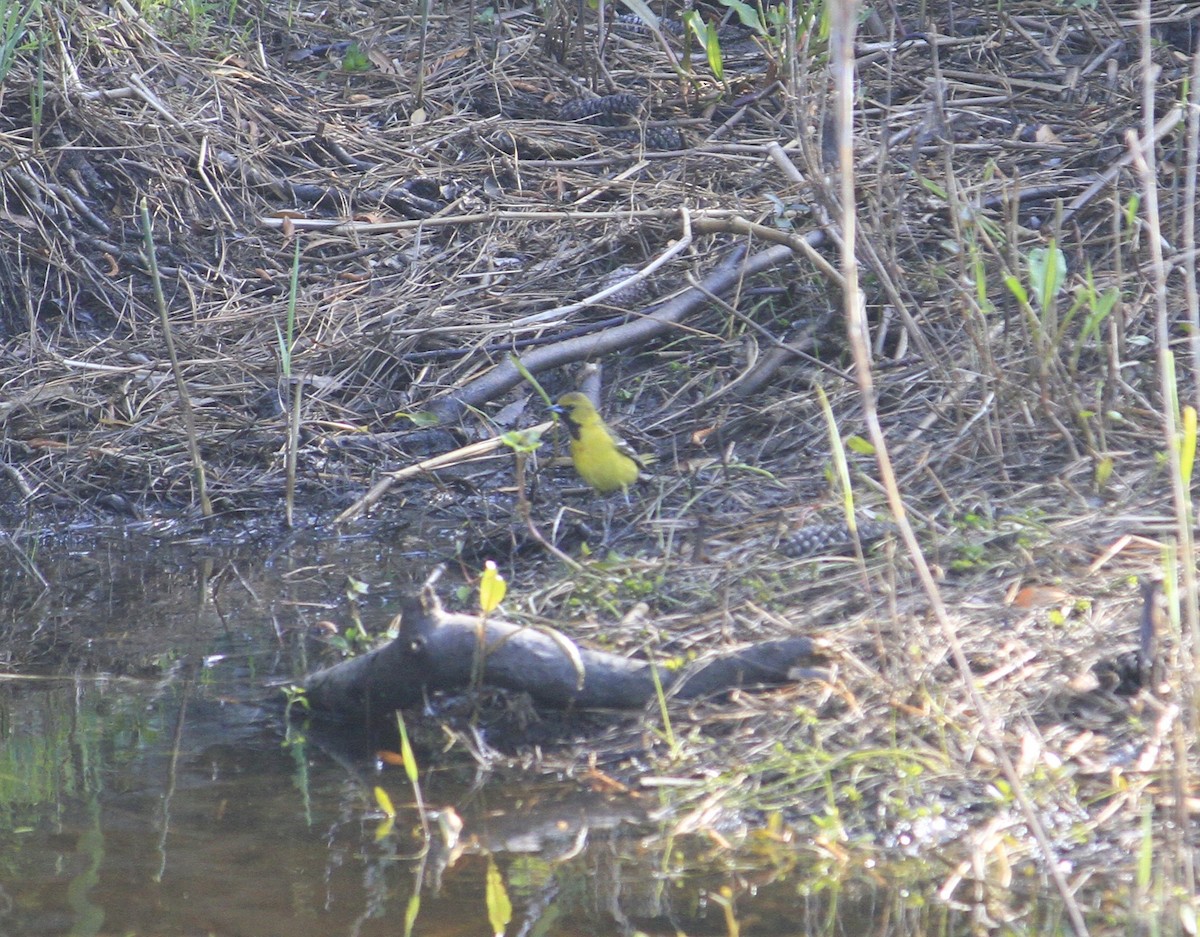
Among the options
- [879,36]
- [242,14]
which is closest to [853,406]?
[879,36]

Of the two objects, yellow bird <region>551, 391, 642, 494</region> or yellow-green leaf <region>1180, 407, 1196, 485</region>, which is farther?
yellow bird <region>551, 391, 642, 494</region>

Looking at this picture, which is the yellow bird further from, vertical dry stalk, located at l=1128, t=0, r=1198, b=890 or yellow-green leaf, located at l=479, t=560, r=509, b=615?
vertical dry stalk, located at l=1128, t=0, r=1198, b=890

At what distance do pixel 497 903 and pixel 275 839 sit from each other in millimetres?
608

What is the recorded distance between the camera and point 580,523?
481cm

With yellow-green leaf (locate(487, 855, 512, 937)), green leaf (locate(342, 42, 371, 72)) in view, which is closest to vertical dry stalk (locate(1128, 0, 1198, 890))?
yellow-green leaf (locate(487, 855, 512, 937))

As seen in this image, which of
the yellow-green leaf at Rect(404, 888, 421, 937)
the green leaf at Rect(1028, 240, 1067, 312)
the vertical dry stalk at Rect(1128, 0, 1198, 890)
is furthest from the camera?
the green leaf at Rect(1028, 240, 1067, 312)

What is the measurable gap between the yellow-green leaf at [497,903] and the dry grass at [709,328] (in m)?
0.53

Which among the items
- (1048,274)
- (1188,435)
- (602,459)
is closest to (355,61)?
(602,459)

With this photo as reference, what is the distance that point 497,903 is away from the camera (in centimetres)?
278

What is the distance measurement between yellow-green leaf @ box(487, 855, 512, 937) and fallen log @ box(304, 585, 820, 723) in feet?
2.09

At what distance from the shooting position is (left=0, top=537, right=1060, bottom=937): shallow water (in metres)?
2.74

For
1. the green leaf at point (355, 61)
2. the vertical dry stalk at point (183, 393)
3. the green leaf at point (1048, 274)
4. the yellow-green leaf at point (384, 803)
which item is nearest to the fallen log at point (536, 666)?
the yellow-green leaf at point (384, 803)

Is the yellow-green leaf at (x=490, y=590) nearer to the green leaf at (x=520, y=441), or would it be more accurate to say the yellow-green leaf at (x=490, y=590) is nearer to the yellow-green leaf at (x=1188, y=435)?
the green leaf at (x=520, y=441)

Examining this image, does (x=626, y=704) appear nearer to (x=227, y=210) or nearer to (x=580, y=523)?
(x=580, y=523)
